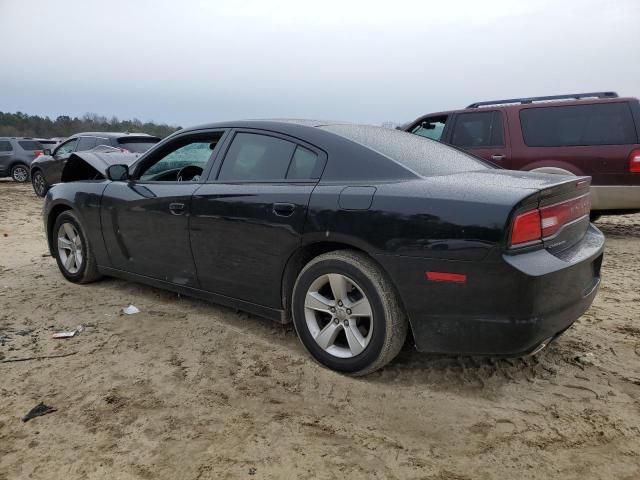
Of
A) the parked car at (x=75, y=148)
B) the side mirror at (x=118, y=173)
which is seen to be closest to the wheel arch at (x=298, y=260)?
the side mirror at (x=118, y=173)

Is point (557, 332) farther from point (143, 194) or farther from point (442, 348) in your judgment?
point (143, 194)

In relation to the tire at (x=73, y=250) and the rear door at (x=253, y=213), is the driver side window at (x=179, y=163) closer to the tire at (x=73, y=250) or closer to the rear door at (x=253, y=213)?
the rear door at (x=253, y=213)

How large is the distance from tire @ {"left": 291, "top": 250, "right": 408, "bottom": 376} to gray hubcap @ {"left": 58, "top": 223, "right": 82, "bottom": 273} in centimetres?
258

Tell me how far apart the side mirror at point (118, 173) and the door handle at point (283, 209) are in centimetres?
170

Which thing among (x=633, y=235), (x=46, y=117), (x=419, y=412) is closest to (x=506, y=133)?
(x=633, y=235)

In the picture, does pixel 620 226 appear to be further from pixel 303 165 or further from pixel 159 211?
pixel 159 211

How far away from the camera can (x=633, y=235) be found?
718 centimetres

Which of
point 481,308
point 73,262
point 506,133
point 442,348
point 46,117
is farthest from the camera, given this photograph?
point 46,117

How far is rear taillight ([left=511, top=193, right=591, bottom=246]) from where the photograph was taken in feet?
7.89

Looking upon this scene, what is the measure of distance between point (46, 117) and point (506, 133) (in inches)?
2133

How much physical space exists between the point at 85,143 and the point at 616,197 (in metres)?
10.4

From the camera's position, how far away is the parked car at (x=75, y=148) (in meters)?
11.1

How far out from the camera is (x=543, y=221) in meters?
2.53

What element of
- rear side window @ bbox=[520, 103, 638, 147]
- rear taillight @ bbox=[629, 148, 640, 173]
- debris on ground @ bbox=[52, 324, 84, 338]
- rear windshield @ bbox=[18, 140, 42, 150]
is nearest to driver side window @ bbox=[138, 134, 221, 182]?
debris on ground @ bbox=[52, 324, 84, 338]
